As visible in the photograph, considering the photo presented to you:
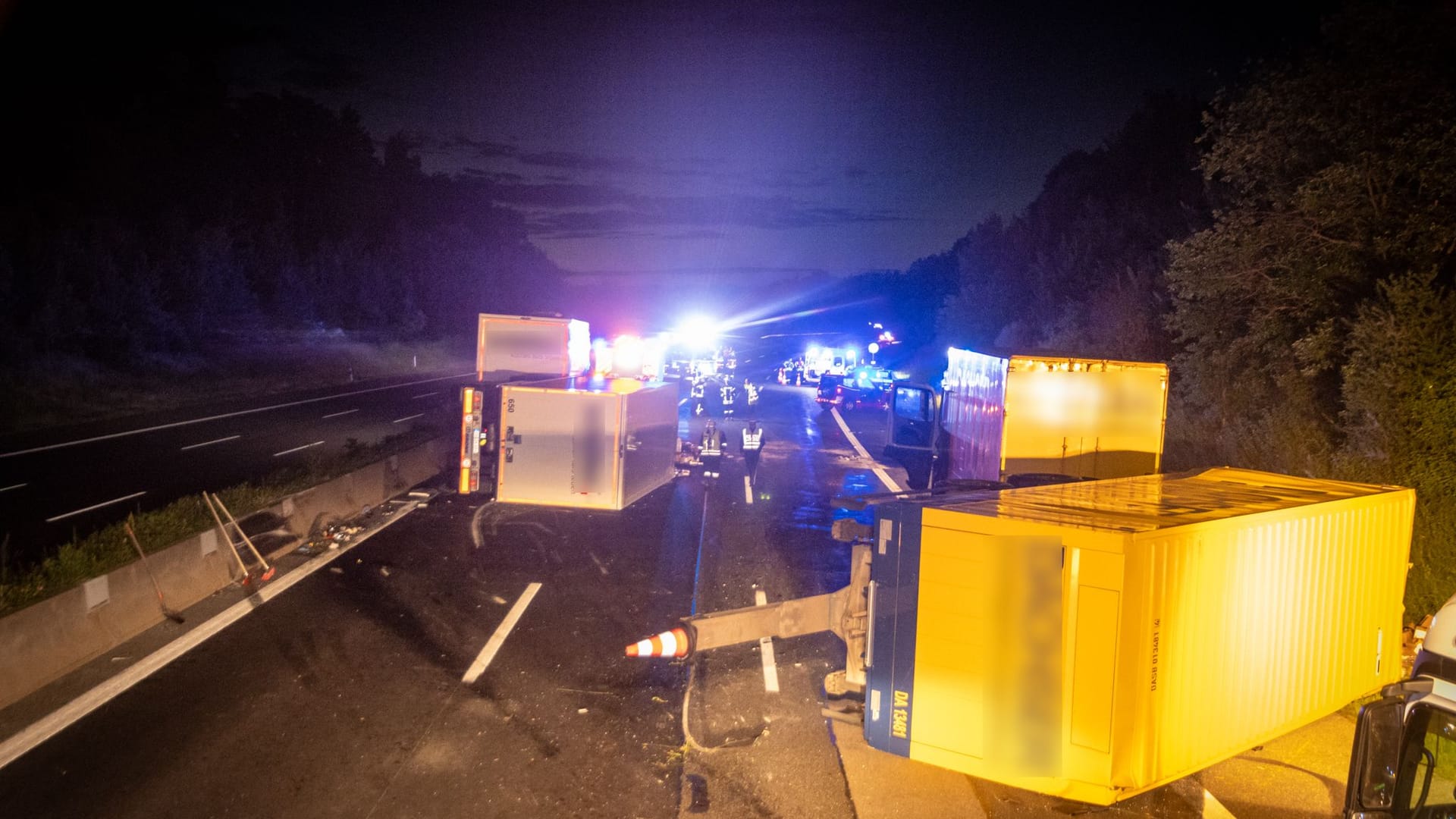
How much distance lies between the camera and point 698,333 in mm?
32875

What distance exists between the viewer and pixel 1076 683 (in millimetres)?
5438

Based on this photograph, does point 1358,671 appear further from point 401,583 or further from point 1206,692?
point 401,583

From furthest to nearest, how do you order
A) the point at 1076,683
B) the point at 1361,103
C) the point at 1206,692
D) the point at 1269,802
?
the point at 1361,103
the point at 1269,802
the point at 1206,692
the point at 1076,683

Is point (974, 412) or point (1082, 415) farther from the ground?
point (1082, 415)

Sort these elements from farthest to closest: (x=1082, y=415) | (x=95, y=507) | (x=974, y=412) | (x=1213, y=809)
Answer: (x=974, y=412) < (x=95, y=507) < (x=1082, y=415) < (x=1213, y=809)

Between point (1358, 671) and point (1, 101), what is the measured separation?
6102cm

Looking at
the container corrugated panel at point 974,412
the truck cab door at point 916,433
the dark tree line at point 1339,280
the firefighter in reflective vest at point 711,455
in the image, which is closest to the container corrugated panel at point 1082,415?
the container corrugated panel at point 974,412

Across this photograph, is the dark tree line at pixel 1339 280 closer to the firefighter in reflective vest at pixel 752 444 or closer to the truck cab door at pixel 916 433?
the truck cab door at pixel 916 433

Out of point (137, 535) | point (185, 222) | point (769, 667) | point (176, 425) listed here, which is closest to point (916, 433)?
point (769, 667)

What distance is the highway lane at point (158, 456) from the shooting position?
14.4 metres

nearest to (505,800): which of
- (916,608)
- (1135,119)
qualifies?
(916,608)

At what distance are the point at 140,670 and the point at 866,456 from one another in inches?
724

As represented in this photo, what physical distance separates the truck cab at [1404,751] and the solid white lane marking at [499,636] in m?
6.31

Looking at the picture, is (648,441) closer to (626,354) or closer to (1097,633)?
(626,354)
